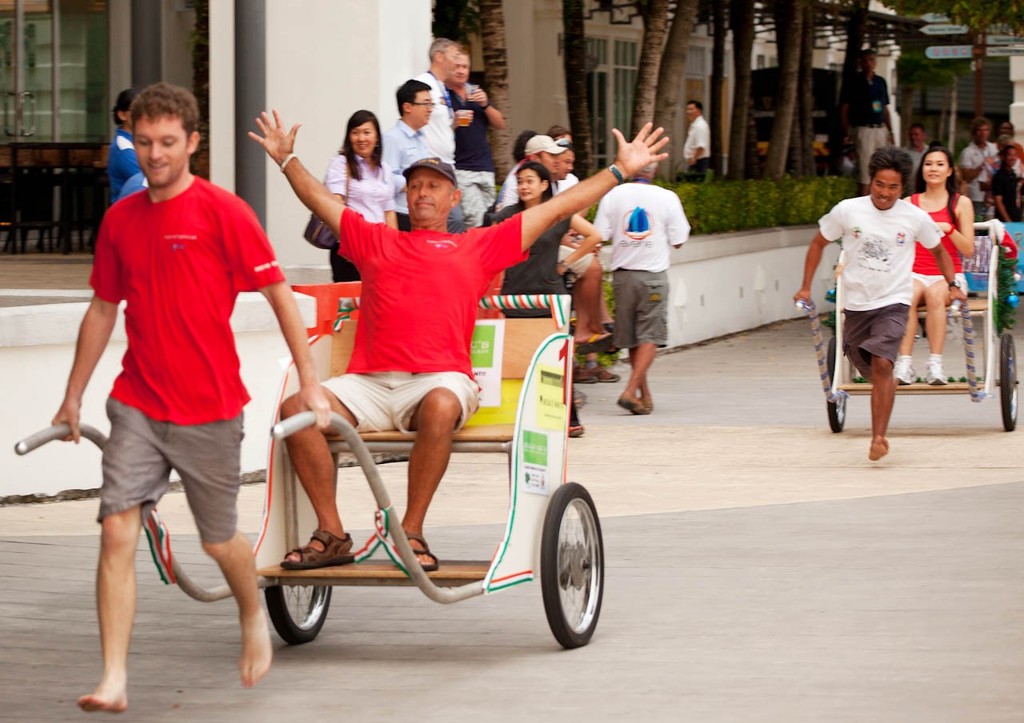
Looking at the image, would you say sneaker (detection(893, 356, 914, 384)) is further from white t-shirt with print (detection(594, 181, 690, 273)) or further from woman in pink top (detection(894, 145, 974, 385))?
white t-shirt with print (detection(594, 181, 690, 273))

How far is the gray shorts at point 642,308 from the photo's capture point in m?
14.0

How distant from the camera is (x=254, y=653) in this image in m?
5.74

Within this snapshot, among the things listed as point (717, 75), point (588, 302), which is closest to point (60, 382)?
point (588, 302)

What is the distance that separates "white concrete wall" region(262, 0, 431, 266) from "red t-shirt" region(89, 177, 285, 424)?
7.16 m

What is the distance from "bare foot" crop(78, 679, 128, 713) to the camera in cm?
521

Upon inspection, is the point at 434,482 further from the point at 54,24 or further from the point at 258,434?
the point at 54,24

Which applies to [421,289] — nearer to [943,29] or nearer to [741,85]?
[741,85]

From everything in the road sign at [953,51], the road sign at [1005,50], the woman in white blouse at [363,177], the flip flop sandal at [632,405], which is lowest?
the flip flop sandal at [632,405]

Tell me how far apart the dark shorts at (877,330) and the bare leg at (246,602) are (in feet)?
20.6

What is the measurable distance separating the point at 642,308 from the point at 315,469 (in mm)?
7676

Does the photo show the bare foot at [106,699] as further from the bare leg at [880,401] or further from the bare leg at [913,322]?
the bare leg at [913,322]

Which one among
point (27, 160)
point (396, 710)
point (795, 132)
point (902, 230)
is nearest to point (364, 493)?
point (902, 230)

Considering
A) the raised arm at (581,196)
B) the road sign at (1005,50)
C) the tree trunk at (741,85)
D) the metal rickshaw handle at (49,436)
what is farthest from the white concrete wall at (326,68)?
the road sign at (1005,50)

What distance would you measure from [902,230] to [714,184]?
31.9 feet
